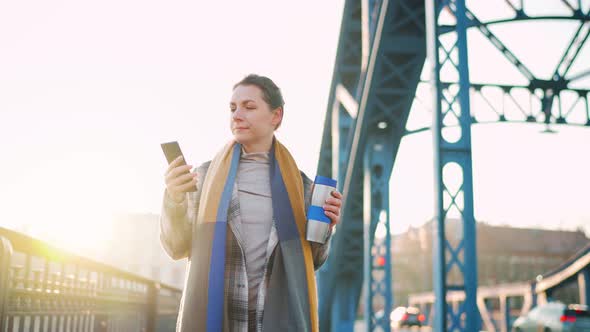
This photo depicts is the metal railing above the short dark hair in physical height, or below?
below

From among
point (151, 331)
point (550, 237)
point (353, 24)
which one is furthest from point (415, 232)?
point (151, 331)

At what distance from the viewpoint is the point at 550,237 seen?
7306 cm

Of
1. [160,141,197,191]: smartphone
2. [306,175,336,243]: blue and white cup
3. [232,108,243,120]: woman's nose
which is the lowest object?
[306,175,336,243]: blue and white cup

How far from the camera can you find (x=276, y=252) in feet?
7.62

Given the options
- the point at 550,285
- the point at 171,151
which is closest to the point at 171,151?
the point at 171,151

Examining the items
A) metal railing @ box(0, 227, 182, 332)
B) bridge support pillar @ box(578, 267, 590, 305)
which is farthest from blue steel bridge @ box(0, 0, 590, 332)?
bridge support pillar @ box(578, 267, 590, 305)

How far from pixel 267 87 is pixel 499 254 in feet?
226

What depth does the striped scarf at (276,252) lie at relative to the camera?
7.25 feet

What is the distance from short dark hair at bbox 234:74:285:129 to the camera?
2.54 meters

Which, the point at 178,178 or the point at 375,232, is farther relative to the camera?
the point at 375,232

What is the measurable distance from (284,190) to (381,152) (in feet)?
28.8

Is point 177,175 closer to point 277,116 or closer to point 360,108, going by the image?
point 277,116

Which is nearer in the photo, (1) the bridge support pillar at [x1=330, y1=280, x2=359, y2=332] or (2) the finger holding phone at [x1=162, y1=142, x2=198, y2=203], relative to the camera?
(2) the finger holding phone at [x1=162, y1=142, x2=198, y2=203]

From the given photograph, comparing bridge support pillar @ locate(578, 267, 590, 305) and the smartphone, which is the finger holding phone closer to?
the smartphone
